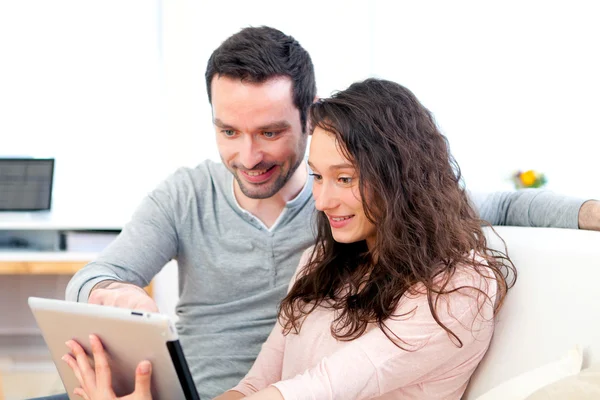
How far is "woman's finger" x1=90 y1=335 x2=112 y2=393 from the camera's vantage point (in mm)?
1174

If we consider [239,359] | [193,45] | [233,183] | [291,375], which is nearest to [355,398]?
[291,375]

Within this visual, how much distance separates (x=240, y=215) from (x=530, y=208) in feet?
2.28

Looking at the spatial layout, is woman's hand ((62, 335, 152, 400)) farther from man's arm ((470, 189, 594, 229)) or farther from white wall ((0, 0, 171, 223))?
white wall ((0, 0, 171, 223))

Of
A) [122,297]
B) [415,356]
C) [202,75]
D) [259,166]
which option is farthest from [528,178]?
[122,297]

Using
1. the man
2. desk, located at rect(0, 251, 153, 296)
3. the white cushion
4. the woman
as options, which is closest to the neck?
the man

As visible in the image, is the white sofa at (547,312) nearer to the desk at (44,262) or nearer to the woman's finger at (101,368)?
the woman's finger at (101,368)

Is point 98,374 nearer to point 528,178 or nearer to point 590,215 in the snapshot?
point 590,215

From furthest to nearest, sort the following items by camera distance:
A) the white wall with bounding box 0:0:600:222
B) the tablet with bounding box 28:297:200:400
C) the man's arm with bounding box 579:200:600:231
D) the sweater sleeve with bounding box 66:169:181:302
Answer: the white wall with bounding box 0:0:600:222 → the sweater sleeve with bounding box 66:169:181:302 → the man's arm with bounding box 579:200:600:231 → the tablet with bounding box 28:297:200:400

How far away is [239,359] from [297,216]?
1.24 feet

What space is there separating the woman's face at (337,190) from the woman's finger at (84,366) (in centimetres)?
50

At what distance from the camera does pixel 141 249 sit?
1682mm

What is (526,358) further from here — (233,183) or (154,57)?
(154,57)

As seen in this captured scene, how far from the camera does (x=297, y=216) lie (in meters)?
1.79

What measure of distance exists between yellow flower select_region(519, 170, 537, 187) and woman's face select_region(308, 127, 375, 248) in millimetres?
2201
